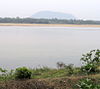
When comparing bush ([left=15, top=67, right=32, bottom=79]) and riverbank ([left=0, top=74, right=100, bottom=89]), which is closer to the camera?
riverbank ([left=0, top=74, right=100, bottom=89])

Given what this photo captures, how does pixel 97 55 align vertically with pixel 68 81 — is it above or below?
above

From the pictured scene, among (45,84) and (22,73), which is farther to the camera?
(22,73)

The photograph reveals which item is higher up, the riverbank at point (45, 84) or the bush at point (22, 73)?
the bush at point (22, 73)

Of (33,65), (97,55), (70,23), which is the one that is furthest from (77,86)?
(70,23)

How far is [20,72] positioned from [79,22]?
50.2 m

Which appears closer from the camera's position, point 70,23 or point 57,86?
point 57,86

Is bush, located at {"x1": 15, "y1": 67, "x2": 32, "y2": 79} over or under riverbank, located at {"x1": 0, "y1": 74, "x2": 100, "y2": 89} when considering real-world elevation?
over

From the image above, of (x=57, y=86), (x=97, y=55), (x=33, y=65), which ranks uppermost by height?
(x=97, y=55)

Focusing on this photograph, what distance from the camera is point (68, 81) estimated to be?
383 cm

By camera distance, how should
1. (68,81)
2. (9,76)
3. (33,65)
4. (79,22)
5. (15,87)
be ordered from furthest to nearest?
(79,22), (33,65), (9,76), (68,81), (15,87)

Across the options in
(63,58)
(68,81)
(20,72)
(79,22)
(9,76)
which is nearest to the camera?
(68,81)

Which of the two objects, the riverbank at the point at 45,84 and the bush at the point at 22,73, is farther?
the bush at the point at 22,73

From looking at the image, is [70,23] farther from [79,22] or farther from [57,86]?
[57,86]

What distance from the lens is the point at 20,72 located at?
4.16m
